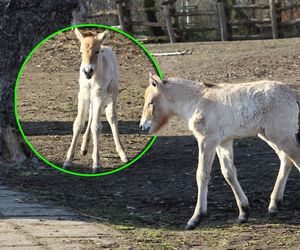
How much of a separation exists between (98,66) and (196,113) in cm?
120

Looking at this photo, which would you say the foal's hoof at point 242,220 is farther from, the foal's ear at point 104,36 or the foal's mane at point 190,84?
the foal's ear at point 104,36

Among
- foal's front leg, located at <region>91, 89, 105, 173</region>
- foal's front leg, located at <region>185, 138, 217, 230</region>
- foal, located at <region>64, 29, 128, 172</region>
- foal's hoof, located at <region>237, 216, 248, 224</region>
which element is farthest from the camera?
foal's front leg, located at <region>91, 89, 105, 173</region>

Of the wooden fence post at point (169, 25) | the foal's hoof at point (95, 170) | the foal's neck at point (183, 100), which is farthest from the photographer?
the wooden fence post at point (169, 25)

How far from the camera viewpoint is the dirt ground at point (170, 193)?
28.0 ft

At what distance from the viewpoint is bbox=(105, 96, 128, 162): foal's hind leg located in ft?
31.9

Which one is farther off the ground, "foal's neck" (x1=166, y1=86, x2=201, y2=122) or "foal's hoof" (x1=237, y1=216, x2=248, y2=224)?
"foal's neck" (x1=166, y1=86, x2=201, y2=122)

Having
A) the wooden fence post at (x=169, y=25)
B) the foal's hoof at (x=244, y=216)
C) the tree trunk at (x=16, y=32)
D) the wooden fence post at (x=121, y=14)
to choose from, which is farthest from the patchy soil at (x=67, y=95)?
the wooden fence post at (x=121, y=14)

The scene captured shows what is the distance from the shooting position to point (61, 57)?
9875 millimetres

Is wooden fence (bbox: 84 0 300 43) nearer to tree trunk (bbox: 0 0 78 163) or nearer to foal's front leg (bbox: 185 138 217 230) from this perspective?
tree trunk (bbox: 0 0 78 163)

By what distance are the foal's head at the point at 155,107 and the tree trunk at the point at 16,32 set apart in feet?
9.50

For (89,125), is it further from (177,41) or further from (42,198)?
(177,41)

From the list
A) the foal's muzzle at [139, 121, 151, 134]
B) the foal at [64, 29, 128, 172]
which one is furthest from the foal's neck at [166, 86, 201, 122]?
the foal at [64, 29, 128, 172]

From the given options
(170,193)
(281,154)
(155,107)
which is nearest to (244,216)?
(281,154)

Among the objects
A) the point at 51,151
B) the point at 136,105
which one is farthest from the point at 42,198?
the point at 136,105
